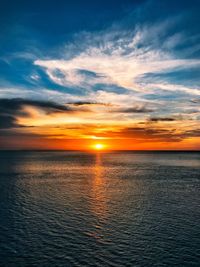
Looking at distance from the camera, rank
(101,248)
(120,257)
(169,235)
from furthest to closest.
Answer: (169,235) < (101,248) < (120,257)

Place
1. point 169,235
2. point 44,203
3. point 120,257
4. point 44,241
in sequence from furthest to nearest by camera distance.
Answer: point 44,203, point 169,235, point 44,241, point 120,257

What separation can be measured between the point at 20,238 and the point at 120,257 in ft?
40.5

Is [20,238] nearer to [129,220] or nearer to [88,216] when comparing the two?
[88,216]

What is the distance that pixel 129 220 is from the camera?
37.8 m

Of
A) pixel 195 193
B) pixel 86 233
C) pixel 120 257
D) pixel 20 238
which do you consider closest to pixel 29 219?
pixel 20 238

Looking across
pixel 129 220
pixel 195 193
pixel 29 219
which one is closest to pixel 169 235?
pixel 129 220

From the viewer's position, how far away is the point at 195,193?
60375 mm

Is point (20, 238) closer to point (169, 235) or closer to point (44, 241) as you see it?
point (44, 241)

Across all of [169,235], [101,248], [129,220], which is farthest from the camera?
[129,220]

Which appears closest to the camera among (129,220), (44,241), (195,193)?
(44,241)

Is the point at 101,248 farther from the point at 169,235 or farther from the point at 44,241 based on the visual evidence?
the point at 169,235

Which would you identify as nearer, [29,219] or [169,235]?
[169,235]

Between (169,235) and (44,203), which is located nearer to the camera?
(169,235)

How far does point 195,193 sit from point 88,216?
31089 mm
